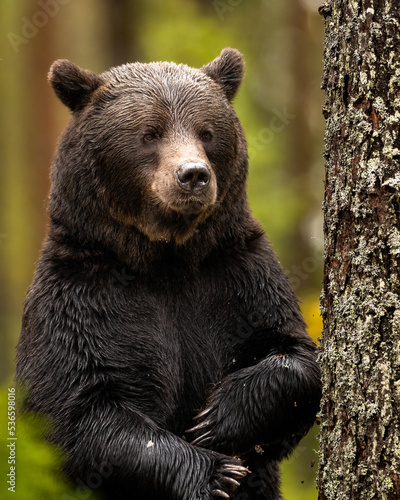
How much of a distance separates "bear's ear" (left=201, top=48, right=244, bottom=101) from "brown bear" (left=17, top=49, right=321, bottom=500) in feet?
0.39

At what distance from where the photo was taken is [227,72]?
194 inches

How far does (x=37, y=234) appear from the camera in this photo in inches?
384

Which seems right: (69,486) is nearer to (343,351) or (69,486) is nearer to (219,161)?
(343,351)

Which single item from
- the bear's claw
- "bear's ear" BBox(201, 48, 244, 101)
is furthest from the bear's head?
the bear's claw

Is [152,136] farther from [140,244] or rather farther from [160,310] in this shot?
[160,310]

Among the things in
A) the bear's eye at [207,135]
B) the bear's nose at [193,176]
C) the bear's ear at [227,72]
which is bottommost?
the bear's nose at [193,176]

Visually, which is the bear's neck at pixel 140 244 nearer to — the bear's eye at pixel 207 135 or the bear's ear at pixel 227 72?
the bear's eye at pixel 207 135

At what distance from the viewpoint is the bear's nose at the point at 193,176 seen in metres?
4.03

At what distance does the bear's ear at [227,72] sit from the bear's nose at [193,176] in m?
1.04

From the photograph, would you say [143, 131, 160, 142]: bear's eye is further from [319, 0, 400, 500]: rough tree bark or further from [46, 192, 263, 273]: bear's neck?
[319, 0, 400, 500]: rough tree bark

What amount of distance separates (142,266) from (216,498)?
53.9 inches

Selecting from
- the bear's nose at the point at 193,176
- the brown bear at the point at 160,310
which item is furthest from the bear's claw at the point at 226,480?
the bear's nose at the point at 193,176

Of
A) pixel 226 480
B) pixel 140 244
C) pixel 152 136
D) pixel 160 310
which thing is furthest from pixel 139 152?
pixel 226 480

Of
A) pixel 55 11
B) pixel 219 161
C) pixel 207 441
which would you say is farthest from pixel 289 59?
pixel 207 441
